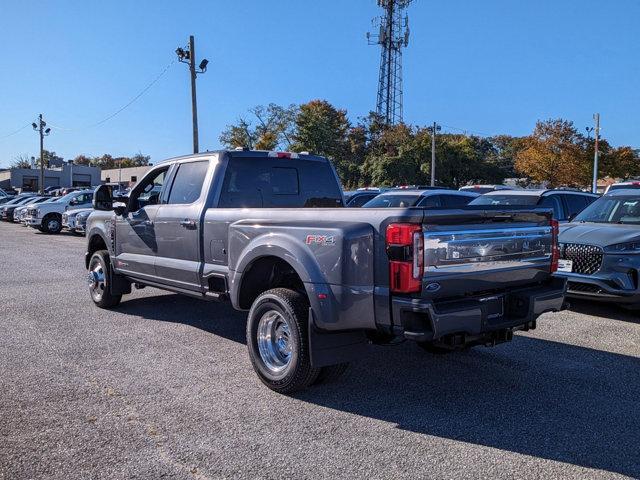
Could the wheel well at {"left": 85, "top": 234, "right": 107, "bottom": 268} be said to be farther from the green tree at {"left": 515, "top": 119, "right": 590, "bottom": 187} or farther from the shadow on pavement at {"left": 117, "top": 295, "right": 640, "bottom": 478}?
the green tree at {"left": 515, "top": 119, "right": 590, "bottom": 187}

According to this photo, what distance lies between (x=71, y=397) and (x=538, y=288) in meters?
3.87

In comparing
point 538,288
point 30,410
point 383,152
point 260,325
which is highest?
point 383,152

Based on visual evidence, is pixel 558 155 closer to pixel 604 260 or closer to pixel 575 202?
pixel 575 202

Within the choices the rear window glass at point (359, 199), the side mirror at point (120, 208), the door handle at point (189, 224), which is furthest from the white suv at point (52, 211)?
the door handle at point (189, 224)

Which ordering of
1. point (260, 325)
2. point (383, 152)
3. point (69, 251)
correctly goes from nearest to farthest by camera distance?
point (260, 325) < point (69, 251) < point (383, 152)

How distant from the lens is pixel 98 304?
26.0 feet

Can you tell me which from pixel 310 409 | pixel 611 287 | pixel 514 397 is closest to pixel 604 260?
pixel 611 287

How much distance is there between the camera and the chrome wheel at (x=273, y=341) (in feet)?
15.4

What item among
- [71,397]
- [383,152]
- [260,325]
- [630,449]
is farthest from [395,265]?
[383,152]

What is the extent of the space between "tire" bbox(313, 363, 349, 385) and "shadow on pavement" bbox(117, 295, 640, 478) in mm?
105

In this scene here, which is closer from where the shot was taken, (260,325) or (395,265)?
(395,265)

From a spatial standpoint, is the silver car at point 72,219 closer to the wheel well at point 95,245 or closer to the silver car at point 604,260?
the wheel well at point 95,245

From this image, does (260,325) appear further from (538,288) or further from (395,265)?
(538,288)

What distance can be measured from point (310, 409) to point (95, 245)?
5.31m
